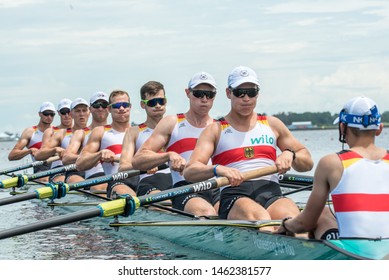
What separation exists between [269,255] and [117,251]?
11.7 feet

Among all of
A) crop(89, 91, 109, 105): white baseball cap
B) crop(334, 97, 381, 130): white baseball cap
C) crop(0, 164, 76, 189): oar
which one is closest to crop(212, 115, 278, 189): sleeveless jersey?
crop(334, 97, 381, 130): white baseball cap

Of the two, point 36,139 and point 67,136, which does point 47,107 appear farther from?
point 67,136

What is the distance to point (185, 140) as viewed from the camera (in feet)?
33.7

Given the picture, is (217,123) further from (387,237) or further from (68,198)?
(68,198)

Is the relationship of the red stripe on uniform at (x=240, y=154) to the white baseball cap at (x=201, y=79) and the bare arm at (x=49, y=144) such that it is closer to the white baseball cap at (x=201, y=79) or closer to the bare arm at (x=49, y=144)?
the white baseball cap at (x=201, y=79)

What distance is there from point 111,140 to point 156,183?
2.44 metres

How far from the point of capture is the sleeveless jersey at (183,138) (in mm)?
10227

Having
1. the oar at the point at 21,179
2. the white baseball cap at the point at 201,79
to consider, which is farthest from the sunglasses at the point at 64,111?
the white baseball cap at the point at 201,79

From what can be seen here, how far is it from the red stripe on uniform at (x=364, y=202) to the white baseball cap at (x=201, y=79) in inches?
172

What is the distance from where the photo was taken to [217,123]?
8.59 metres

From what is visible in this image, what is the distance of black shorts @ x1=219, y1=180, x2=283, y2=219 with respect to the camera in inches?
324

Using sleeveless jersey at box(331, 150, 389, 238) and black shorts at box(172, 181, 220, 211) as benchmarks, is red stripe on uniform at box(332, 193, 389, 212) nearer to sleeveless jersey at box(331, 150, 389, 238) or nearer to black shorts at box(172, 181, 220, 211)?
sleeveless jersey at box(331, 150, 389, 238)

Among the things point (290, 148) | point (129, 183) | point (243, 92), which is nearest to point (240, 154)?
point (290, 148)

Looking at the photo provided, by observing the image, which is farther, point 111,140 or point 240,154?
point 111,140
